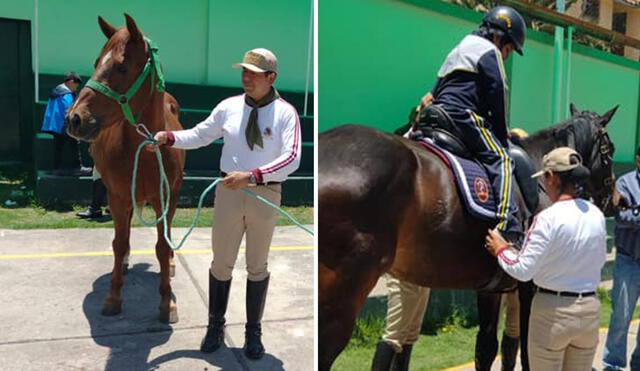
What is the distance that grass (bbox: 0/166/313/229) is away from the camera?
778 centimetres

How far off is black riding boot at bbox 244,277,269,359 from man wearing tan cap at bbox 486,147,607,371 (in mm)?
1676

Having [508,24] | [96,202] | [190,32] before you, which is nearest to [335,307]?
[508,24]

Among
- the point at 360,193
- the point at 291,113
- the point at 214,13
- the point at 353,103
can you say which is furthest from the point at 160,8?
the point at 360,193

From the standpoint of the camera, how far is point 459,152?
11.5ft

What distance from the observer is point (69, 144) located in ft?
28.9

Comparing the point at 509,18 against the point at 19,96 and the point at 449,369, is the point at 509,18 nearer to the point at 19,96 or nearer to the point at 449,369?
the point at 449,369

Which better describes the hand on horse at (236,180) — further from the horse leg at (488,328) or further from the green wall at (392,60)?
the horse leg at (488,328)

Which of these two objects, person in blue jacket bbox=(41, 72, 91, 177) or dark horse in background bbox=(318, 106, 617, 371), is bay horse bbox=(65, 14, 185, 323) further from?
person in blue jacket bbox=(41, 72, 91, 177)

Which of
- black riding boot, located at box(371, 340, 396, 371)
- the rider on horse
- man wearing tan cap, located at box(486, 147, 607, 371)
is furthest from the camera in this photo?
black riding boot, located at box(371, 340, 396, 371)

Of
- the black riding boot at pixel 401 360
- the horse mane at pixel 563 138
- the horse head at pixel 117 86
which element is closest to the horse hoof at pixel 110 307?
the horse head at pixel 117 86

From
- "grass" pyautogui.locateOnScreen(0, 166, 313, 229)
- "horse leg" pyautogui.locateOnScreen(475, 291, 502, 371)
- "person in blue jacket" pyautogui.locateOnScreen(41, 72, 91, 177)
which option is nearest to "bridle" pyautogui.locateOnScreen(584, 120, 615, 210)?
"horse leg" pyautogui.locateOnScreen(475, 291, 502, 371)

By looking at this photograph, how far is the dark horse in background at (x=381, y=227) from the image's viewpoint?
295 centimetres

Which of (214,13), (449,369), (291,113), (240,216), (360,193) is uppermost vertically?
(214,13)

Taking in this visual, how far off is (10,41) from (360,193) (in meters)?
8.99
